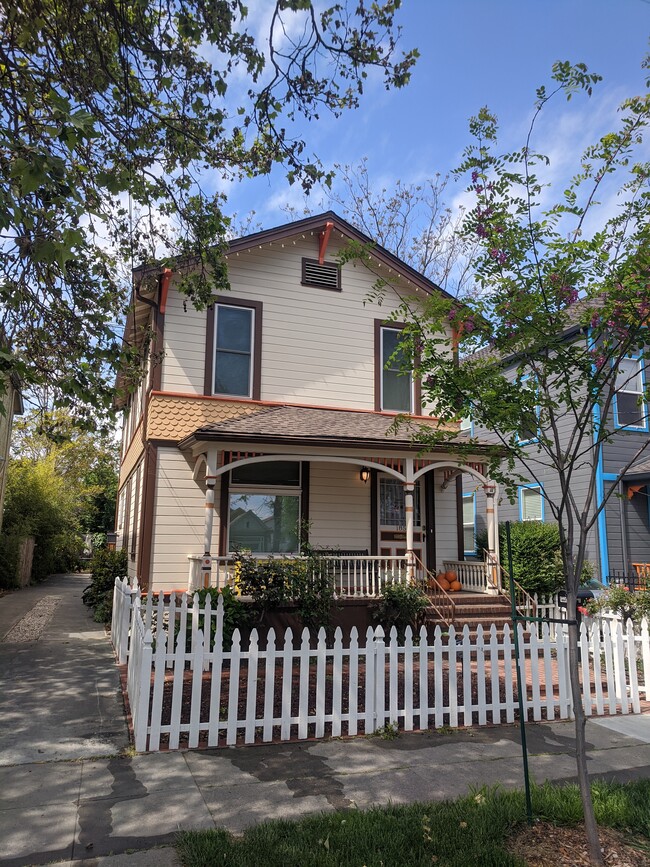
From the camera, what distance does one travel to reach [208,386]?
12383 mm

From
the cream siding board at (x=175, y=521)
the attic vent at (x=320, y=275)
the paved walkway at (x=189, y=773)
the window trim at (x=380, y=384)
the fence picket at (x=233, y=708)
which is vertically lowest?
the paved walkway at (x=189, y=773)

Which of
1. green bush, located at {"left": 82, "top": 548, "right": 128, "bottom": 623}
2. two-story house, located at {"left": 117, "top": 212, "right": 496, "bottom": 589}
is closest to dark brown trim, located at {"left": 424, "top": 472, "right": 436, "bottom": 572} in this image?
two-story house, located at {"left": 117, "top": 212, "right": 496, "bottom": 589}

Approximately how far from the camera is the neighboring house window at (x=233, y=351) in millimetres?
12625

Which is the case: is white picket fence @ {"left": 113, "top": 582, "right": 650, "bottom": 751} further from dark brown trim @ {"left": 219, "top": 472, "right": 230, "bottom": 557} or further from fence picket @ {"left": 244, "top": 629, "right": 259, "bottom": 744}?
dark brown trim @ {"left": 219, "top": 472, "right": 230, "bottom": 557}

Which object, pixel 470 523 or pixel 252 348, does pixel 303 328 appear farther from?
pixel 470 523

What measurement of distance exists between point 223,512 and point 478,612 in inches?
202

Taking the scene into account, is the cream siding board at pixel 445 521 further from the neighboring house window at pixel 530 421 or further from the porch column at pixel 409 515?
the neighboring house window at pixel 530 421

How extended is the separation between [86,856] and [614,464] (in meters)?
14.7

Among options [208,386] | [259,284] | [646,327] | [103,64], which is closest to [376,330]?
[259,284]

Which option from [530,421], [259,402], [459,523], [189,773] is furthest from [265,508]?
[530,421]

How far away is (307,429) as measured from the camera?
37.5ft

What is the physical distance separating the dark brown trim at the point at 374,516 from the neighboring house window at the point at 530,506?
5892mm

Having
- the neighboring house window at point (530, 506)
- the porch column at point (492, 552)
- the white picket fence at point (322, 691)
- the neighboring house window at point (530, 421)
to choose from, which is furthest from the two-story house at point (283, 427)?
the neighboring house window at point (530, 421)

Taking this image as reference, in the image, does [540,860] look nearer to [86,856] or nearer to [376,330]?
[86,856]
